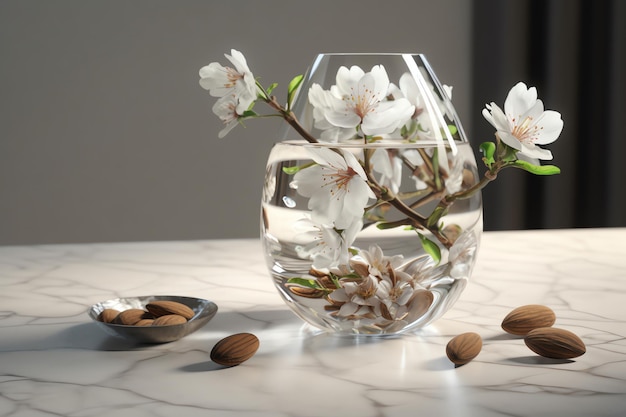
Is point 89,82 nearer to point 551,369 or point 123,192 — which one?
point 123,192

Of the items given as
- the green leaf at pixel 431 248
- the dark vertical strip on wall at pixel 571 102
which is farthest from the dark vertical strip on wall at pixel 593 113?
the green leaf at pixel 431 248

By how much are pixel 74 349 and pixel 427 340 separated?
0.33 metres

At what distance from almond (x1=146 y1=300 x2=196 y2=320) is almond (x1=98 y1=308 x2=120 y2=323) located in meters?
0.03

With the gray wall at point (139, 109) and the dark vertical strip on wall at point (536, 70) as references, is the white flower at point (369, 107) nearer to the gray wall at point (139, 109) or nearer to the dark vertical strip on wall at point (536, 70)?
the dark vertical strip on wall at point (536, 70)

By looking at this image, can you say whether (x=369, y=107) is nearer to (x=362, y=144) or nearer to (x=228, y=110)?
(x=362, y=144)

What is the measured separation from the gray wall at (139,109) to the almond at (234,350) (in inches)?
91.3

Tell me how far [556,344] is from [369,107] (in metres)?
0.26

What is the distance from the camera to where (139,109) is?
2961 millimetres

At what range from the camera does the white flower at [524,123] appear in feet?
2.39

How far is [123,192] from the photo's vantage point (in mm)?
3002

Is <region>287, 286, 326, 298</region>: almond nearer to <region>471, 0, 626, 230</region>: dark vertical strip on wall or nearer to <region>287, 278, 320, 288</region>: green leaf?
<region>287, 278, 320, 288</region>: green leaf

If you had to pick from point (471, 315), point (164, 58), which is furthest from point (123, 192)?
point (471, 315)

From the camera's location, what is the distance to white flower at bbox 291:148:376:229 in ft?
2.21

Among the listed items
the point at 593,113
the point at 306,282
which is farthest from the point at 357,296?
the point at 593,113
